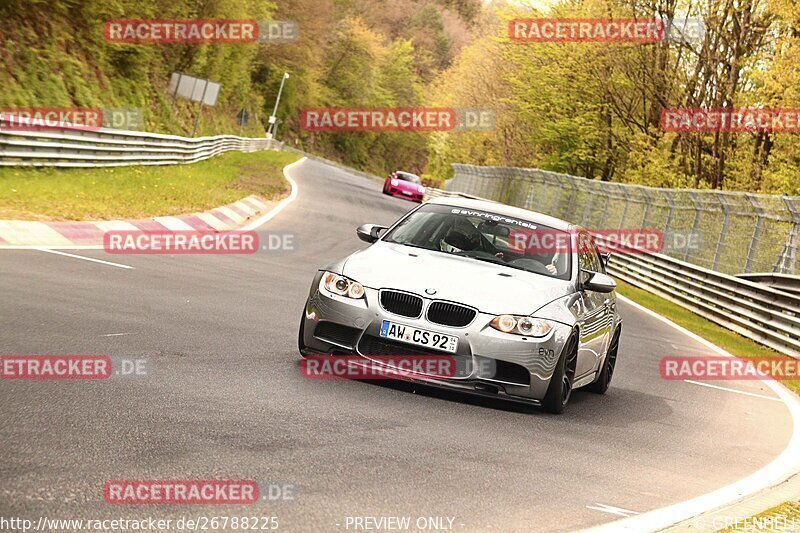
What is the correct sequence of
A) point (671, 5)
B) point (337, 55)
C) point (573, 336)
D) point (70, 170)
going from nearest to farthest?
1. point (573, 336)
2. point (70, 170)
3. point (671, 5)
4. point (337, 55)

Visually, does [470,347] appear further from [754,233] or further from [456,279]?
[754,233]

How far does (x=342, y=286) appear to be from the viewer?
8.45 metres

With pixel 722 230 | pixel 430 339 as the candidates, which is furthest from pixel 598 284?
pixel 722 230

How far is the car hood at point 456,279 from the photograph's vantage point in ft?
27.0

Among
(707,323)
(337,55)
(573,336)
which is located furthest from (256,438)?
(337,55)

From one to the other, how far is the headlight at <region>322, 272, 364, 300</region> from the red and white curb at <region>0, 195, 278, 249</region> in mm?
6298

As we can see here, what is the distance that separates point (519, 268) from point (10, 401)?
4.28m

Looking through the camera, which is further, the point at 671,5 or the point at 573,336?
the point at 671,5

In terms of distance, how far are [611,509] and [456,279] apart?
2.79 m

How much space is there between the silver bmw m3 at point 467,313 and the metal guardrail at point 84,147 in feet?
43.6

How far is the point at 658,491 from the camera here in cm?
678

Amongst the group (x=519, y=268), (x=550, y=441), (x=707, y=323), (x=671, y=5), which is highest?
(x=671, y=5)

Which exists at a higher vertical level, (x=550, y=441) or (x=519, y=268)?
(x=519, y=268)

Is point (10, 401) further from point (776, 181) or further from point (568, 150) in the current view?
point (568, 150)
